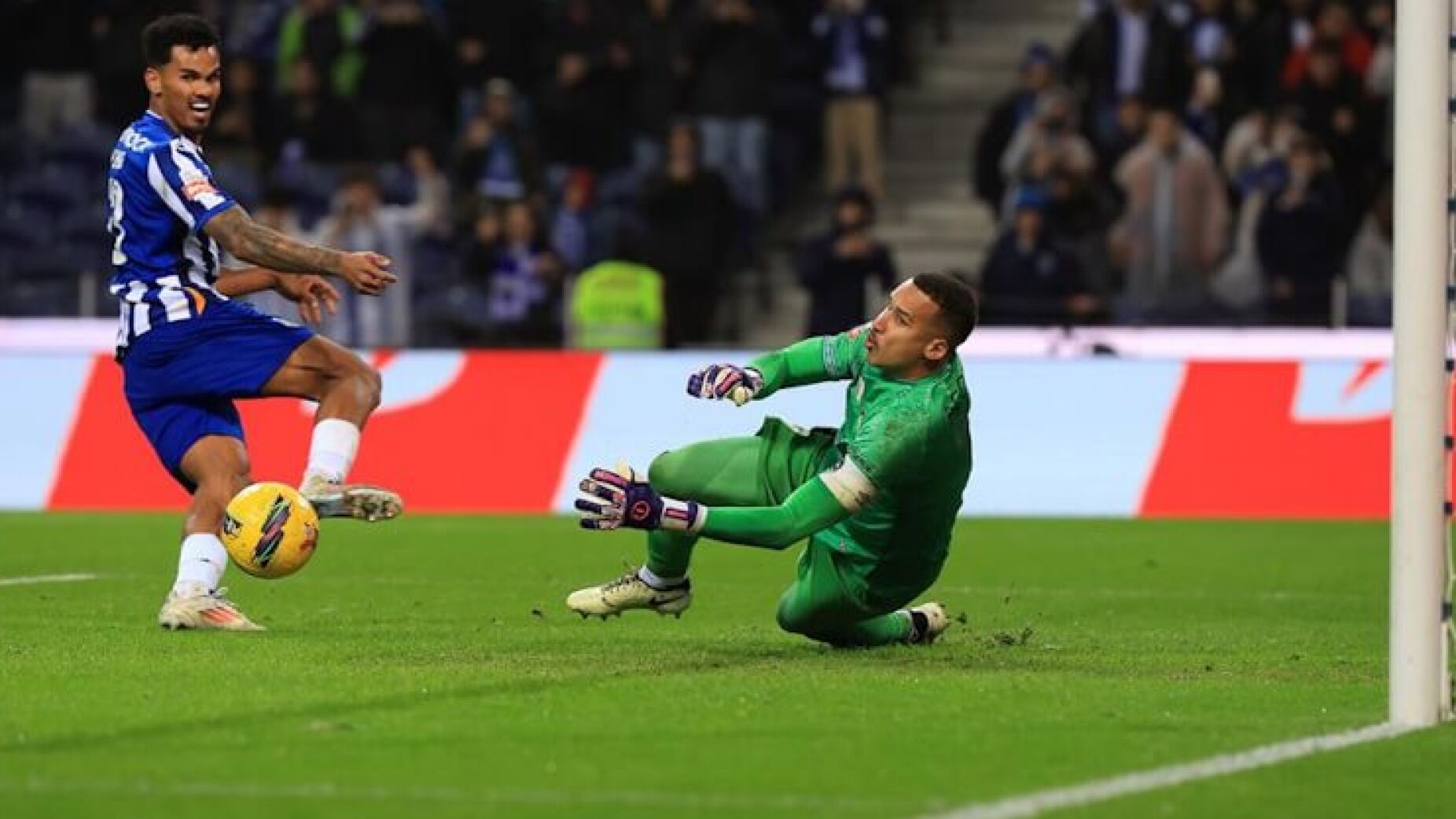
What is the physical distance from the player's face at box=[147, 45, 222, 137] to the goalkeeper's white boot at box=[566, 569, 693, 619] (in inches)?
89.4

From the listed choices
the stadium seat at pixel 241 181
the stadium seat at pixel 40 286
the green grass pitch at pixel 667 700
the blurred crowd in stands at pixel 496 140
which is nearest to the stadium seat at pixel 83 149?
the blurred crowd in stands at pixel 496 140

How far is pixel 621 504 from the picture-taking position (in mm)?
9258

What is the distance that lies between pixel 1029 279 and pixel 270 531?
500 inches

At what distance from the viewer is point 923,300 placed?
33.3 ft

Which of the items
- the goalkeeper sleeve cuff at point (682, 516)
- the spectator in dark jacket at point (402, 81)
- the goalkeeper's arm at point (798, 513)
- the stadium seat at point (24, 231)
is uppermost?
the goalkeeper sleeve cuff at point (682, 516)

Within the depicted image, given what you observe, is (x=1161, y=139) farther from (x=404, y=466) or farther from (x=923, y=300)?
(x=923, y=300)

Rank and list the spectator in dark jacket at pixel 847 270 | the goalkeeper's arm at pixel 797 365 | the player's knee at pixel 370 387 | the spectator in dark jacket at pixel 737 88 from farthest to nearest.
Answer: the spectator in dark jacket at pixel 737 88 → the spectator in dark jacket at pixel 847 270 → the player's knee at pixel 370 387 → the goalkeeper's arm at pixel 797 365

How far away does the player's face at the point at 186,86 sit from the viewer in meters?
11.1

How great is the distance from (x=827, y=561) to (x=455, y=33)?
17.2m

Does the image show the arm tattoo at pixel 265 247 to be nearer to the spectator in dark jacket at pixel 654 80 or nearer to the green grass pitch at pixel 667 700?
the green grass pitch at pixel 667 700

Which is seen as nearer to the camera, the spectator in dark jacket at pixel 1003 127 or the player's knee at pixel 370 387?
the player's knee at pixel 370 387

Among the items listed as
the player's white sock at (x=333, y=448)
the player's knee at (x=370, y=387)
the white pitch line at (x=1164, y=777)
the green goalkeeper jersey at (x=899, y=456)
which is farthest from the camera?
the player's knee at (x=370, y=387)

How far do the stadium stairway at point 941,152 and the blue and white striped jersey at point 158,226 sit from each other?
1374 cm

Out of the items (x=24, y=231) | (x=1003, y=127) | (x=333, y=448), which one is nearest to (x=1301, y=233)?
(x=1003, y=127)
